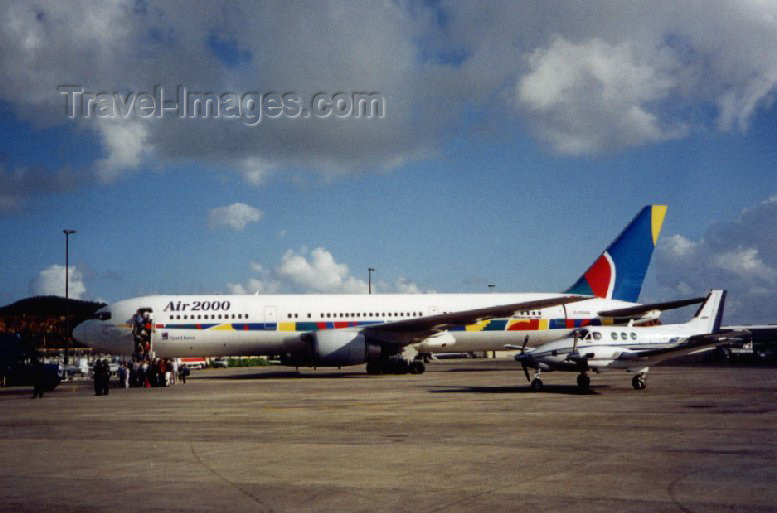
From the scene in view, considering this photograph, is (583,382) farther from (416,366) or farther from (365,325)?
(365,325)

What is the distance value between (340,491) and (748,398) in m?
16.8

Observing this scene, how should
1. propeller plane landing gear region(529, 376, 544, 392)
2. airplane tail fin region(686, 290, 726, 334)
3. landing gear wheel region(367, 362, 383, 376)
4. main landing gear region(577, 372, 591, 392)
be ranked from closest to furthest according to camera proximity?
main landing gear region(577, 372, 591, 392) < propeller plane landing gear region(529, 376, 544, 392) < airplane tail fin region(686, 290, 726, 334) < landing gear wheel region(367, 362, 383, 376)

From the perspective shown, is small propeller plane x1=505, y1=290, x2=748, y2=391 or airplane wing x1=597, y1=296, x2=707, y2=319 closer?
small propeller plane x1=505, y1=290, x2=748, y2=391

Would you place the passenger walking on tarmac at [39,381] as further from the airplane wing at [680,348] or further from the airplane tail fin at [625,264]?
the airplane tail fin at [625,264]

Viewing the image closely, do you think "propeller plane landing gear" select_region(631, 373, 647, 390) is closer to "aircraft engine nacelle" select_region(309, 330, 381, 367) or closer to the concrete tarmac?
the concrete tarmac

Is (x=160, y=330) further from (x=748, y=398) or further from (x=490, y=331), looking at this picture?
(x=748, y=398)

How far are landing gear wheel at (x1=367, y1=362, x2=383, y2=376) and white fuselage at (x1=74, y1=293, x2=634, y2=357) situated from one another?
2.25m

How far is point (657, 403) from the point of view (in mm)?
20250

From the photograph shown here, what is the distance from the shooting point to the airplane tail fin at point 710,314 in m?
27.2

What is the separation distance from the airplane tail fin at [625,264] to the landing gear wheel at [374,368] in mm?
13180

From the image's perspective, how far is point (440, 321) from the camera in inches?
1551

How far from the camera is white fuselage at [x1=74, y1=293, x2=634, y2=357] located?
4006cm

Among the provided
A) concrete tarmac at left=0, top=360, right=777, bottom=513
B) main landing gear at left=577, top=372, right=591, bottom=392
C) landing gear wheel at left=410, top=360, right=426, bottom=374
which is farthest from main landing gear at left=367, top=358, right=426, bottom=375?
concrete tarmac at left=0, top=360, right=777, bottom=513

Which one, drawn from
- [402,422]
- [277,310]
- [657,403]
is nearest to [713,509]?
[402,422]
